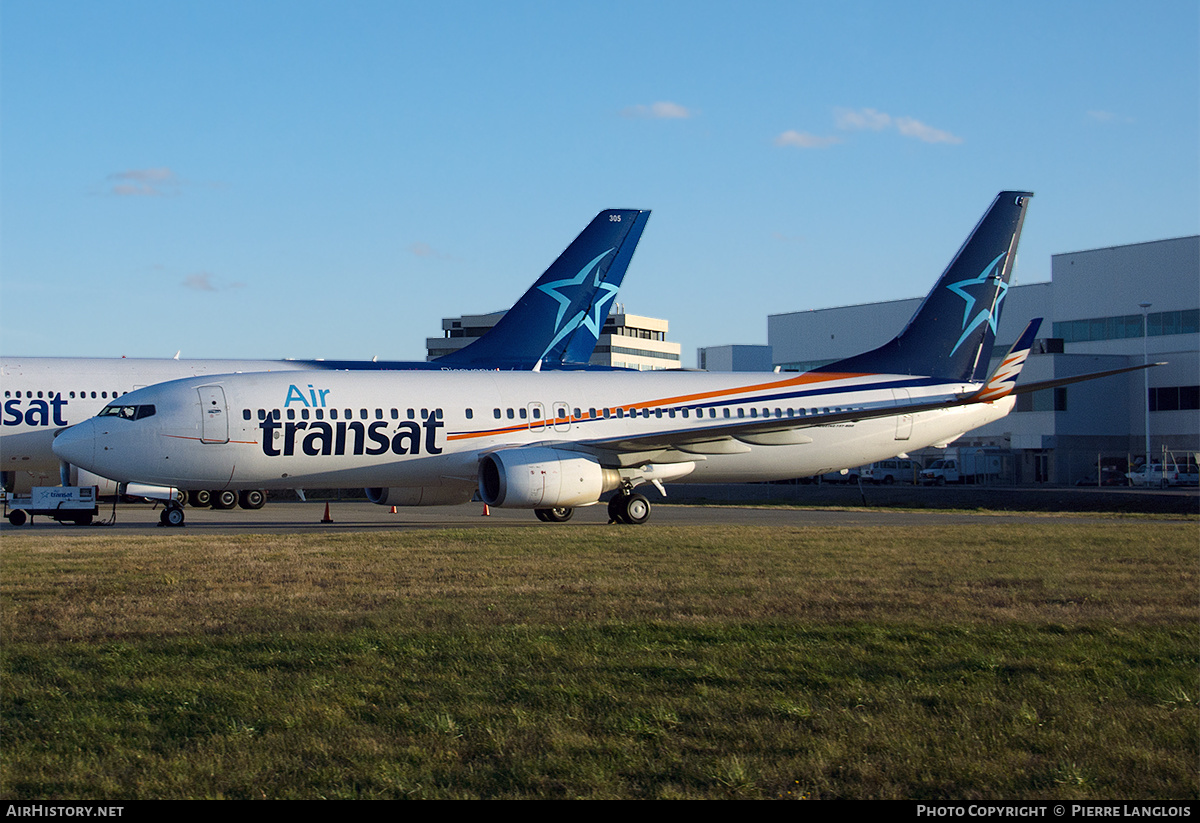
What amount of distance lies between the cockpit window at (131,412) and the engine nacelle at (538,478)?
274 inches

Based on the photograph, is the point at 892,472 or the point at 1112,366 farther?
the point at 892,472

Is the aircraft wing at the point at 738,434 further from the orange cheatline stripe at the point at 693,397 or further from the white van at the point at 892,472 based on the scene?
the white van at the point at 892,472

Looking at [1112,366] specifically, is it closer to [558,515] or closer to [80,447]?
[558,515]

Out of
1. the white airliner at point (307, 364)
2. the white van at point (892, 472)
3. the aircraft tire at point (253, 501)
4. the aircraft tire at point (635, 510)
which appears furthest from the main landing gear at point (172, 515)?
the white van at point (892, 472)

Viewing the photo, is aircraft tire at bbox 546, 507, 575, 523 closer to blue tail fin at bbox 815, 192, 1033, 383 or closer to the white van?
blue tail fin at bbox 815, 192, 1033, 383

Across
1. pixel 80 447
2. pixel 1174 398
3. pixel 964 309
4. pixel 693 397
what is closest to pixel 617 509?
pixel 693 397

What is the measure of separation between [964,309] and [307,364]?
18.6m

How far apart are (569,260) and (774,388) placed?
11.2 metres

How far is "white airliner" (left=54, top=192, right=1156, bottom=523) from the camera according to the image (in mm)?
24547

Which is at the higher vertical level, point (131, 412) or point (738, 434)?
point (131, 412)

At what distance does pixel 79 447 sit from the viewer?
78.1ft

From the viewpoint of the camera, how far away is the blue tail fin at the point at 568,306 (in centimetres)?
3709

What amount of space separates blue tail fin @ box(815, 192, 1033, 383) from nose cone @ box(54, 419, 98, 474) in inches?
719

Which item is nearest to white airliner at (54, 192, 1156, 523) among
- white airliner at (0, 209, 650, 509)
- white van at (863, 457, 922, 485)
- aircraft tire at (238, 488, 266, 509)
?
white airliner at (0, 209, 650, 509)
